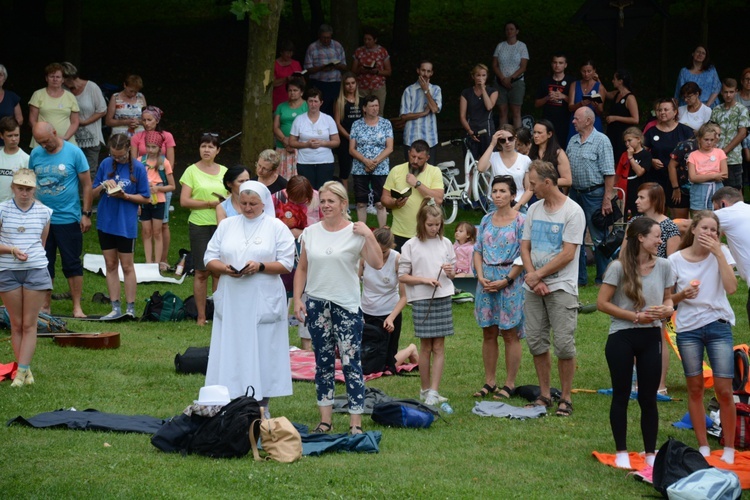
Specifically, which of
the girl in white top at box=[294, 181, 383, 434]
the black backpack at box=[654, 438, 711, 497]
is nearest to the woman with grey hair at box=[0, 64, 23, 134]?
the girl in white top at box=[294, 181, 383, 434]

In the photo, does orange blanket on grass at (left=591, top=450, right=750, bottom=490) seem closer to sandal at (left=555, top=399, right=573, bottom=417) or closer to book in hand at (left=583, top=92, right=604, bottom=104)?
sandal at (left=555, top=399, right=573, bottom=417)

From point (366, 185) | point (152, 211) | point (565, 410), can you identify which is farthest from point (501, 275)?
point (366, 185)

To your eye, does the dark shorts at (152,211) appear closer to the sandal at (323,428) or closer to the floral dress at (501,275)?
the floral dress at (501,275)

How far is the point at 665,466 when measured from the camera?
7.01m

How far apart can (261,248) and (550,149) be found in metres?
5.46

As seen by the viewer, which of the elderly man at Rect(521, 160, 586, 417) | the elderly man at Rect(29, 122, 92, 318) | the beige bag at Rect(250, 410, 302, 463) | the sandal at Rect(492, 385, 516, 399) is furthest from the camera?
the elderly man at Rect(29, 122, 92, 318)

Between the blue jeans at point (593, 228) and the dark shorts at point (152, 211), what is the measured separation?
544cm

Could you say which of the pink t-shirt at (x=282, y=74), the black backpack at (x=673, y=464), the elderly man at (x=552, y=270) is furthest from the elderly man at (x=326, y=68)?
the black backpack at (x=673, y=464)

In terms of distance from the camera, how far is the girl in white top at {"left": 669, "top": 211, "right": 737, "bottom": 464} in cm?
760

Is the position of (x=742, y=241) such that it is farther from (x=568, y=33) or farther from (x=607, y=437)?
(x=568, y=33)

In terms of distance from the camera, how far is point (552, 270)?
8.88 m

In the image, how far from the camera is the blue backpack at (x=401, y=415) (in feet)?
27.9

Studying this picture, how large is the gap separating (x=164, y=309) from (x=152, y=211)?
2.50 meters

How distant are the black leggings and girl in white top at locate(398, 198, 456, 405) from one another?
207 centimetres
